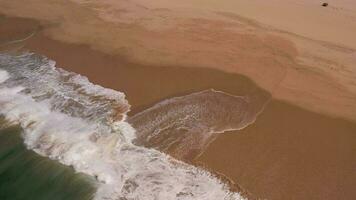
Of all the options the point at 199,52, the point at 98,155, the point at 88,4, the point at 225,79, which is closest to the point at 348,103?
the point at 225,79

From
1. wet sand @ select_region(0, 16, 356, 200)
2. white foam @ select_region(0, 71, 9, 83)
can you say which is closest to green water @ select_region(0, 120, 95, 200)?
wet sand @ select_region(0, 16, 356, 200)

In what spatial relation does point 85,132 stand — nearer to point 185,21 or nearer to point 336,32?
point 185,21

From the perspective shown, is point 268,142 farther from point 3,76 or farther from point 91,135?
point 3,76

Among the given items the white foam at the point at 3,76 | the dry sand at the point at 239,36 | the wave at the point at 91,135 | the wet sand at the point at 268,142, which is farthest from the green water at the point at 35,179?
the dry sand at the point at 239,36

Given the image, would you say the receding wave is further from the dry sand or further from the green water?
the green water

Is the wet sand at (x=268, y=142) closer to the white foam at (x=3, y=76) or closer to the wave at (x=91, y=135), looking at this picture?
the wave at (x=91, y=135)

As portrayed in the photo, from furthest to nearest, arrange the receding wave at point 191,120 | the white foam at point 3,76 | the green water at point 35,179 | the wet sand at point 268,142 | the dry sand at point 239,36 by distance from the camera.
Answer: the white foam at point 3,76 → the dry sand at point 239,36 → the receding wave at point 191,120 → the green water at point 35,179 → the wet sand at point 268,142

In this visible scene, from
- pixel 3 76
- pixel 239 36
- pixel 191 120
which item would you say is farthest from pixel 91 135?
pixel 239 36

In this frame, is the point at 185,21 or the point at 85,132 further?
the point at 185,21
